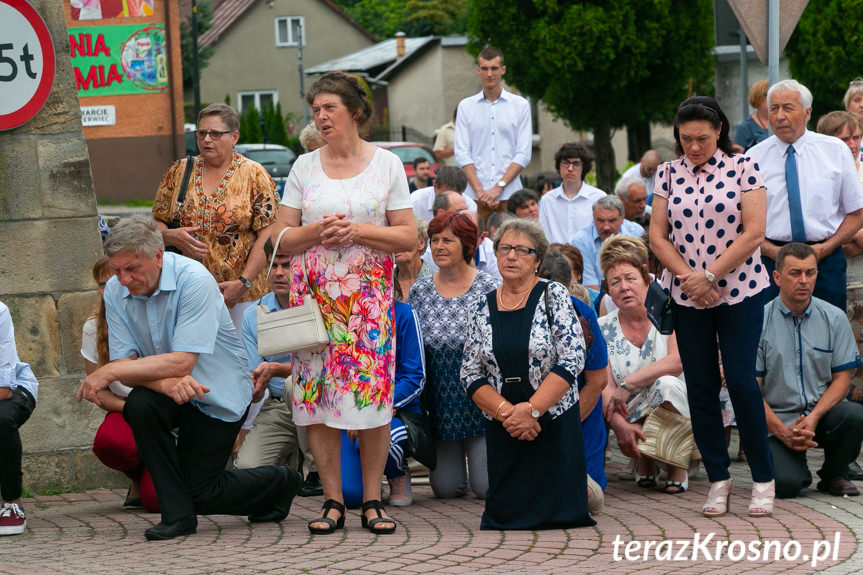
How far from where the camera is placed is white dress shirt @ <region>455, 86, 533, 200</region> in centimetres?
1133

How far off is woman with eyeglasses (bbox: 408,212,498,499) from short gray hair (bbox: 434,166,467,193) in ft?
10.4

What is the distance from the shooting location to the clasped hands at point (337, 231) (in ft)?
Result: 20.1

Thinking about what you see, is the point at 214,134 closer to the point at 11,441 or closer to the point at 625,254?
the point at 11,441

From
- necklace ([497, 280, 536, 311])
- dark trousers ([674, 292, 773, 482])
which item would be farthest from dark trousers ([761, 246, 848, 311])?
necklace ([497, 280, 536, 311])

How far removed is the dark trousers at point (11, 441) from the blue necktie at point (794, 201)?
185 inches

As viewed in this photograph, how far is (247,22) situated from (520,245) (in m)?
60.0

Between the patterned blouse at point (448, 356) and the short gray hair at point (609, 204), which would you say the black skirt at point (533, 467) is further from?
the short gray hair at point (609, 204)

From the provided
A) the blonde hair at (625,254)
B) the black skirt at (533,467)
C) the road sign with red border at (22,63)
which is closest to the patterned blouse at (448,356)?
the blonde hair at (625,254)

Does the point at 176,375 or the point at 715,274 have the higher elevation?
the point at 715,274

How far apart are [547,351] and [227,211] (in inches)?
92.5

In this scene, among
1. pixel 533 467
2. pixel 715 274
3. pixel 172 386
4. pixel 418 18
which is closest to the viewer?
pixel 172 386

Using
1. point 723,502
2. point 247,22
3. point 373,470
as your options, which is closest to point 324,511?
point 373,470

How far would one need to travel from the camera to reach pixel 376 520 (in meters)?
6.32

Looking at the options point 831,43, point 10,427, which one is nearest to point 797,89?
point 10,427
